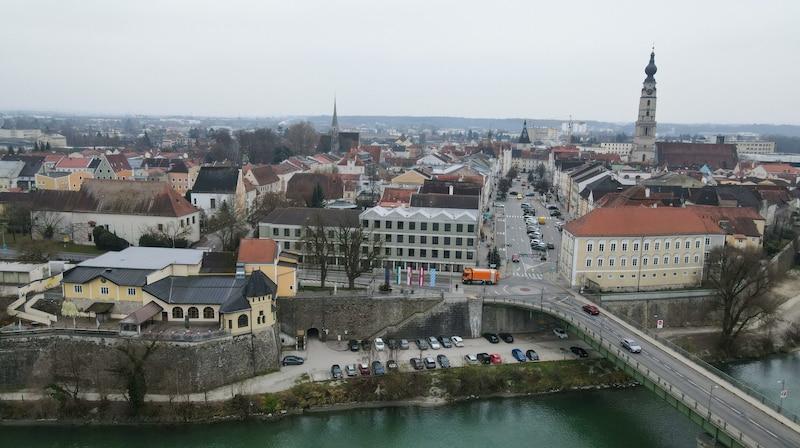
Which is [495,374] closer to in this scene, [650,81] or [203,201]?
[203,201]

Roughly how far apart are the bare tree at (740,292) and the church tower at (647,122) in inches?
2213

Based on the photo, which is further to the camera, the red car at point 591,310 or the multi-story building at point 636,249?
the multi-story building at point 636,249

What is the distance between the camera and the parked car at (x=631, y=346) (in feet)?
94.4

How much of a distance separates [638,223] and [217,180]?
35.7 meters

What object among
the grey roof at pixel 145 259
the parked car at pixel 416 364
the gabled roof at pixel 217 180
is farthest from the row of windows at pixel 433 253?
the gabled roof at pixel 217 180

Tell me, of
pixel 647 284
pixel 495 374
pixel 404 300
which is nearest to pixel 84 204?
pixel 404 300

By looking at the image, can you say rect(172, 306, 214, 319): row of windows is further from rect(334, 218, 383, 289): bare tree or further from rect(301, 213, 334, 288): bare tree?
rect(334, 218, 383, 289): bare tree

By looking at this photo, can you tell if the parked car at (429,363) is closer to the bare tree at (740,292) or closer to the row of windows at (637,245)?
the row of windows at (637,245)

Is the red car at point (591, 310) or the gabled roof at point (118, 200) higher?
the gabled roof at point (118, 200)

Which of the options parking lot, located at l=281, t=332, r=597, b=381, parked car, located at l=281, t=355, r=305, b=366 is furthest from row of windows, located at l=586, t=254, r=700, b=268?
parked car, located at l=281, t=355, r=305, b=366

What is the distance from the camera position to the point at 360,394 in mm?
28891

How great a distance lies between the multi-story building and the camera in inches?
1523

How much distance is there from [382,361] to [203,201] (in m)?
30.6

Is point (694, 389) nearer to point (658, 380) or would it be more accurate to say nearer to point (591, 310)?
point (658, 380)
